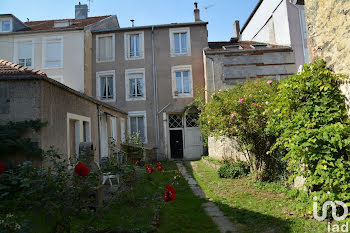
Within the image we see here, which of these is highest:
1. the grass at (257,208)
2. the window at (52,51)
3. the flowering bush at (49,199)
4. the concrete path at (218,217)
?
the window at (52,51)

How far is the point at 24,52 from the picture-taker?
16.0m

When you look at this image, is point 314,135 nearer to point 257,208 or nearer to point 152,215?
point 257,208

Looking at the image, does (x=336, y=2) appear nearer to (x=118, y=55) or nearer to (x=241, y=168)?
(x=241, y=168)

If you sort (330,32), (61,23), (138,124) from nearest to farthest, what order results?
(330,32)
(138,124)
(61,23)

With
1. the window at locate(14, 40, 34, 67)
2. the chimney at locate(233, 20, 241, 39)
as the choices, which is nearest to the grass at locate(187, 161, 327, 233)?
the window at locate(14, 40, 34, 67)

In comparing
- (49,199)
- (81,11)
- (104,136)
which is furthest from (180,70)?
(49,199)

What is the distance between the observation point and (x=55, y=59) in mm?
15891

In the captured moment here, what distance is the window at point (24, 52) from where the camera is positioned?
15.9 metres

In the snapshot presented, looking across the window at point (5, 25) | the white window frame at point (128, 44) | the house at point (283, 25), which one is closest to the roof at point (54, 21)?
the window at point (5, 25)

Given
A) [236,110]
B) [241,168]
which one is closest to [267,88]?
[236,110]

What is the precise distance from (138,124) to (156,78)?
3243mm

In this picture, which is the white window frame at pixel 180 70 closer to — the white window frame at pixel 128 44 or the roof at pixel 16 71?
the white window frame at pixel 128 44

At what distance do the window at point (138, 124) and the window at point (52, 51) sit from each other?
585cm

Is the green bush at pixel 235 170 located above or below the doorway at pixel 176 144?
below
